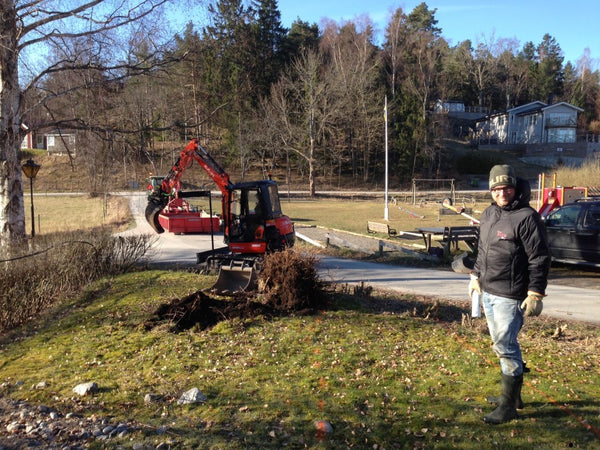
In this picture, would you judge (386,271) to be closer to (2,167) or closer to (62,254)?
(62,254)

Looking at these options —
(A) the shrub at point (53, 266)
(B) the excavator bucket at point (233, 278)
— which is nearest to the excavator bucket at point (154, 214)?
(A) the shrub at point (53, 266)

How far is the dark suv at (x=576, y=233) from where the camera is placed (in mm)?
13094

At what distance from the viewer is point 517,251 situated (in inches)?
164

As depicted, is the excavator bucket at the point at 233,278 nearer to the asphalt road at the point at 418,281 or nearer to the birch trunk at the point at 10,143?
the asphalt road at the point at 418,281

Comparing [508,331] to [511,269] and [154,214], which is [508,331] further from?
[154,214]

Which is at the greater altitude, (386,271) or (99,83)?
(99,83)

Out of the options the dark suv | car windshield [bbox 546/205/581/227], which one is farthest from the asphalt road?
car windshield [bbox 546/205/581/227]

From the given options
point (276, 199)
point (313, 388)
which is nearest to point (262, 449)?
point (313, 388)

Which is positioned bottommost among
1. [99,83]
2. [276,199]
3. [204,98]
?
[276,199]

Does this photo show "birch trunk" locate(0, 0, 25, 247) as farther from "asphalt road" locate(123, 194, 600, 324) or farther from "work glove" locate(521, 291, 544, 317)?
"work glove" locate(521, 291, 544, 317)

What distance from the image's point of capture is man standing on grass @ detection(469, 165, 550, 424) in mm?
4086

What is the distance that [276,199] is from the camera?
14773mm

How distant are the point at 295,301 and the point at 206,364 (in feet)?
6.25

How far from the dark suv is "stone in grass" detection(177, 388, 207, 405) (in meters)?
11.6
